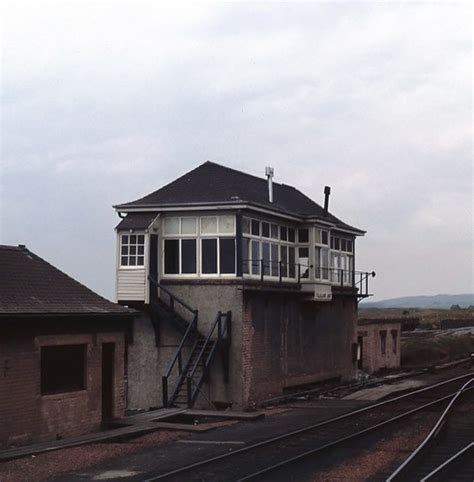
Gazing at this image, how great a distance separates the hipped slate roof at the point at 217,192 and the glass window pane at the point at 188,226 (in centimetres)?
60

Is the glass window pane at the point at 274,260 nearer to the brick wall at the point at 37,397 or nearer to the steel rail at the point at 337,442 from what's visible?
the steel rail at the point at 337,442

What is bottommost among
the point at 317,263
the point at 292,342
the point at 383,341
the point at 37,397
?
the point at 37,397

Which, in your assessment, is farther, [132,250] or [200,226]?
[200,226]

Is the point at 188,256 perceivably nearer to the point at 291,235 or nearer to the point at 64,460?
the point at 291,235

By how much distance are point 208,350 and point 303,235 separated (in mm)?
6568

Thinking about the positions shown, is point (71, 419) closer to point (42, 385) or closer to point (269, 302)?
point (42, 385)

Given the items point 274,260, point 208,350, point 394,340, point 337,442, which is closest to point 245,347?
point 208,350

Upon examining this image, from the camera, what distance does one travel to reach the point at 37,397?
17.7 m

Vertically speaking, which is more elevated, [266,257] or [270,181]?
[270,181]

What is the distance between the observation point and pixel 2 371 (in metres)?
16.8

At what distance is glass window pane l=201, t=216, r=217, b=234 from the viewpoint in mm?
26641

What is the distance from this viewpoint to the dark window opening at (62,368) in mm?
18359

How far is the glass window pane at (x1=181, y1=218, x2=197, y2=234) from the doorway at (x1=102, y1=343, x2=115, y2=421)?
692 cm

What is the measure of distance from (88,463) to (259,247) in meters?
13.1
